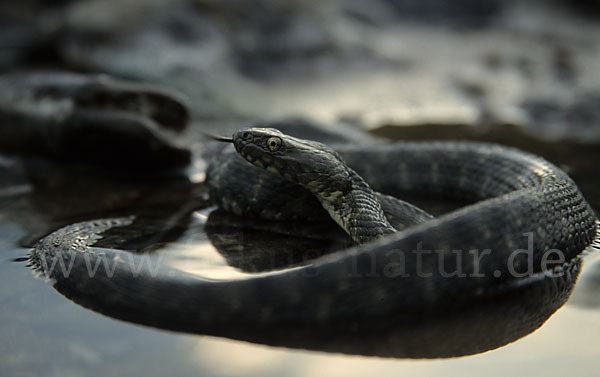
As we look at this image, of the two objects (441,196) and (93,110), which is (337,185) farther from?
(93,110)

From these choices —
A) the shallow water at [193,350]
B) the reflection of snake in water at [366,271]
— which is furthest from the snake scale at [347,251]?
the shallow water at [193,350]

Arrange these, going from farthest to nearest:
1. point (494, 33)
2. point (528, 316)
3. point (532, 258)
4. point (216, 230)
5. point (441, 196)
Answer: point (494, 33)
point (441, 196)
point (216, 230)
point (532, 258)
point (528, 316)

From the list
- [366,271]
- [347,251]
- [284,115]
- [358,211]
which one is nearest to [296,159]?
[358,211]

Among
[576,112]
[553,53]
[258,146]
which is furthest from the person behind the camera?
[553,53]

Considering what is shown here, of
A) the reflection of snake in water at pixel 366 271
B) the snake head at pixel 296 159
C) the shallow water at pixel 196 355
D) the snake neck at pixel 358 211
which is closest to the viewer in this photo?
the shallow water at pixel 196 355

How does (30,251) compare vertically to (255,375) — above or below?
below

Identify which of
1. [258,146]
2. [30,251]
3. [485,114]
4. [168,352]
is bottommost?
[485,114]

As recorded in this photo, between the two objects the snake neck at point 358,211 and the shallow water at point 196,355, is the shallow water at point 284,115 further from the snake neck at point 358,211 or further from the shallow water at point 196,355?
the snake neck at point 358,211

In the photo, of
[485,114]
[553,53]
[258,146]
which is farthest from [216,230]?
[553,53]
